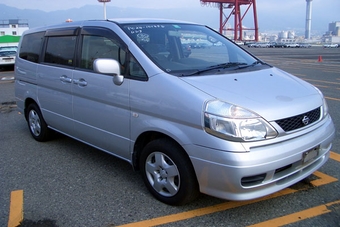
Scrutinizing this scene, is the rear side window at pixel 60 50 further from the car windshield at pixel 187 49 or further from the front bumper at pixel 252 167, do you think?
the front bumper at pixel 252 167

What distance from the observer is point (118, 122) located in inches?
139

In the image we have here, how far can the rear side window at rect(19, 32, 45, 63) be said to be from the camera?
5027mm

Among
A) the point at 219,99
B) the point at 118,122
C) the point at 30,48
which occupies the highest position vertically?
the point at 30,48

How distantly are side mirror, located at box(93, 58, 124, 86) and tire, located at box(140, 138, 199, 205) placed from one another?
2.44ft

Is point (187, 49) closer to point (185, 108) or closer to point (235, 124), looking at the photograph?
point (185, 108)

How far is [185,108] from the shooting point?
9.36 feet

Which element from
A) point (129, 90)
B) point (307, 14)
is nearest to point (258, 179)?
point (129, 90)

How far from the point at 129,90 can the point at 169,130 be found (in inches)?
25.8

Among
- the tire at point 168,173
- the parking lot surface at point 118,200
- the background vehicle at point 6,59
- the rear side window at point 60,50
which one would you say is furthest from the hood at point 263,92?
the background vehicle at point 6,59

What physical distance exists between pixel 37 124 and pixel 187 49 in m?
2.82

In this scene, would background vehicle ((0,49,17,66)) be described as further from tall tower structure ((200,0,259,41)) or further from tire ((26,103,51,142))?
tall tower structure ((200,0,259,41))

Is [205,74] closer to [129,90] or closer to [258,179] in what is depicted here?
[129,90]

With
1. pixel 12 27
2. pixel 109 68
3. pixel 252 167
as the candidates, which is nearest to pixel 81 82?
pixel 109 68

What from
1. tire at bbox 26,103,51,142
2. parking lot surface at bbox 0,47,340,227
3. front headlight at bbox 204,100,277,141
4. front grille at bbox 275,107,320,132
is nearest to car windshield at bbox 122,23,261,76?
front headlight at bbox 204,100,277,141
